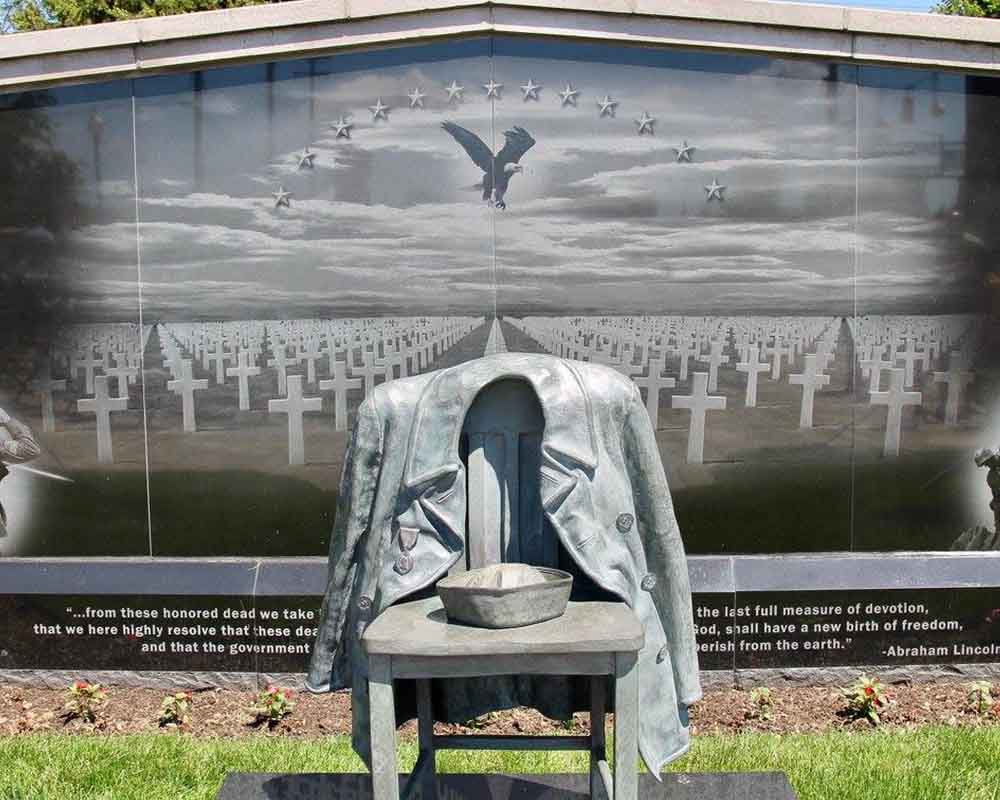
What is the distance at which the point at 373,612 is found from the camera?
2.91 metres

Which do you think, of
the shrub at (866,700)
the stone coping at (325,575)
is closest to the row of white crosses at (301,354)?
the stone coping at (325,575)

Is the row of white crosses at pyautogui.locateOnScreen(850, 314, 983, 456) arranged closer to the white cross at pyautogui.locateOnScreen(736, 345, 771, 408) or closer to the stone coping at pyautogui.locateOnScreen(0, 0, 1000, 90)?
the white cross at pyautogui.locateOnScreen(736, 345, 771, 408)

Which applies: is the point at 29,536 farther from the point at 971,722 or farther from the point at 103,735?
the point at 971,722

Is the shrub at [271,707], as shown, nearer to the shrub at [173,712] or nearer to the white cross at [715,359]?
the shrub at [173,712]

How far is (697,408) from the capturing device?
6.02m

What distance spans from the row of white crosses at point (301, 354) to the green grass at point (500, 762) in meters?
1.77

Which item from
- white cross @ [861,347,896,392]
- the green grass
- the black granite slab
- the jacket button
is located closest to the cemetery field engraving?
white cross @ [861,347,896,392]

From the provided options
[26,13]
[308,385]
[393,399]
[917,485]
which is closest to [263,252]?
[308,385]

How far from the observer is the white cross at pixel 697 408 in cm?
601

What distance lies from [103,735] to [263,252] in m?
2.62

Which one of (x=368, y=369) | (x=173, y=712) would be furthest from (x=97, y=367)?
(x=173, y=712)

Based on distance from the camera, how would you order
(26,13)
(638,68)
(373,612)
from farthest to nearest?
(26,13) < (638,68) < (373,612)

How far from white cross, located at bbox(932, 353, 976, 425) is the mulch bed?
1451mm

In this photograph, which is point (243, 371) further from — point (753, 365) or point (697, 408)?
point (753, 365)
